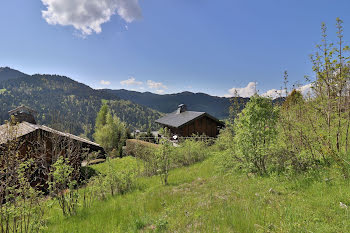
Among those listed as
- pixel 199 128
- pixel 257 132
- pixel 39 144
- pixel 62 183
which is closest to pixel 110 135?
pixel 199 128

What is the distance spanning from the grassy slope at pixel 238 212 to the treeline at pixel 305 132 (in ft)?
2.71

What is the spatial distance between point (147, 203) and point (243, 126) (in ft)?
15.9

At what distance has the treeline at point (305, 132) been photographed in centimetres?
559

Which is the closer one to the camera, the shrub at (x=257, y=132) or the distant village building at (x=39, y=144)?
the distant village building at (x=39, y=144)

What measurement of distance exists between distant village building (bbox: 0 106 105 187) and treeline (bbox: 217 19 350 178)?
6597mm

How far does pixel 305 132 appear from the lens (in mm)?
6062

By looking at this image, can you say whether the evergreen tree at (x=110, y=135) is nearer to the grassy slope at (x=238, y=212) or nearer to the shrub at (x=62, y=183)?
the shrub at (x=62, y=183)

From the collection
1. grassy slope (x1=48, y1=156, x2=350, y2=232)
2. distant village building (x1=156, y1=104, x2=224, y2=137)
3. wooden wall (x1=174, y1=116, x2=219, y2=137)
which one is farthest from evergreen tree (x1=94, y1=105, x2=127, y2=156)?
grassy slope (x1=48, y1=156, x2=350, y2=232)

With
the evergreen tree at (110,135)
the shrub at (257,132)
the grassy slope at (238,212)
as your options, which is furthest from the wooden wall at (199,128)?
the grassy slope at (238,212)

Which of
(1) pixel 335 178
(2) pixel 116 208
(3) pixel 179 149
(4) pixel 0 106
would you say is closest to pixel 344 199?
(1) pixel 335 178

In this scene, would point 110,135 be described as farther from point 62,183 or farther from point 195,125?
point 62,183

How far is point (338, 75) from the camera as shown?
18.2 ft

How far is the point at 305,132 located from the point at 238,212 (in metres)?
4.32

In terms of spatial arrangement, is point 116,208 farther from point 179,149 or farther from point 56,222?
point 179,149
